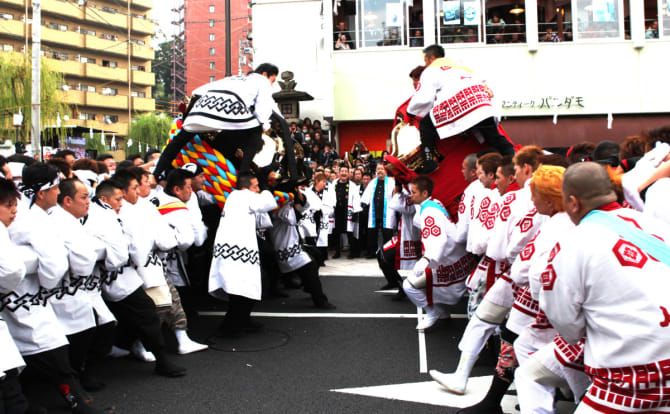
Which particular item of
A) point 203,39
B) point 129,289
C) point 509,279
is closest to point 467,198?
point 509,279

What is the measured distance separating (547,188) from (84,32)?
52.1 m

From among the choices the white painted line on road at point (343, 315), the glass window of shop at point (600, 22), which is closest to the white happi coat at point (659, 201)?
the white painted line on road at point (343, 315)

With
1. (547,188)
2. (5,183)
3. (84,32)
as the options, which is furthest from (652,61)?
(84,32)

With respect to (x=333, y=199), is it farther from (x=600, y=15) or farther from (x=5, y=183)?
(x=600, y=15)

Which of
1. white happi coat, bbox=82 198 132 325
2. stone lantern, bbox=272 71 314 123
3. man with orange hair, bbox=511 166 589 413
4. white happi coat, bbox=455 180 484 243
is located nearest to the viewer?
man with orange hair, bbox=511 166 589 413

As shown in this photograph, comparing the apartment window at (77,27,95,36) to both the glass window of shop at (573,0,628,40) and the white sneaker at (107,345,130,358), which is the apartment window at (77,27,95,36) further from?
the white sneaker at (107,345,130,358)

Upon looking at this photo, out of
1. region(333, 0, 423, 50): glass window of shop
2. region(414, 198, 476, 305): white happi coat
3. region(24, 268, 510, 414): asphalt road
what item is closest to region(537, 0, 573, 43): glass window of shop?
region(333, 0, 423, 50): glass window of shop

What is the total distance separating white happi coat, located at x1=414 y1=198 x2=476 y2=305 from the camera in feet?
16.2

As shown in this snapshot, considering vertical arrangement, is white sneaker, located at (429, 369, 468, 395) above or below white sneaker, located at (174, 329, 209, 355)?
below

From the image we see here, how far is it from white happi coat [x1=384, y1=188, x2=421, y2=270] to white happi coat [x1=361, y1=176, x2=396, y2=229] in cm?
151

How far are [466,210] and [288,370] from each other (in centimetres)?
207

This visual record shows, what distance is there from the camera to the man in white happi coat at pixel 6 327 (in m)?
2.90

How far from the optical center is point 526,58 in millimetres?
18844

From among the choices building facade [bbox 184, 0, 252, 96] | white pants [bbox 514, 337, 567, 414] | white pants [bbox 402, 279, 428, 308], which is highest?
building facade [bbox 184, 0, 252, 96]
